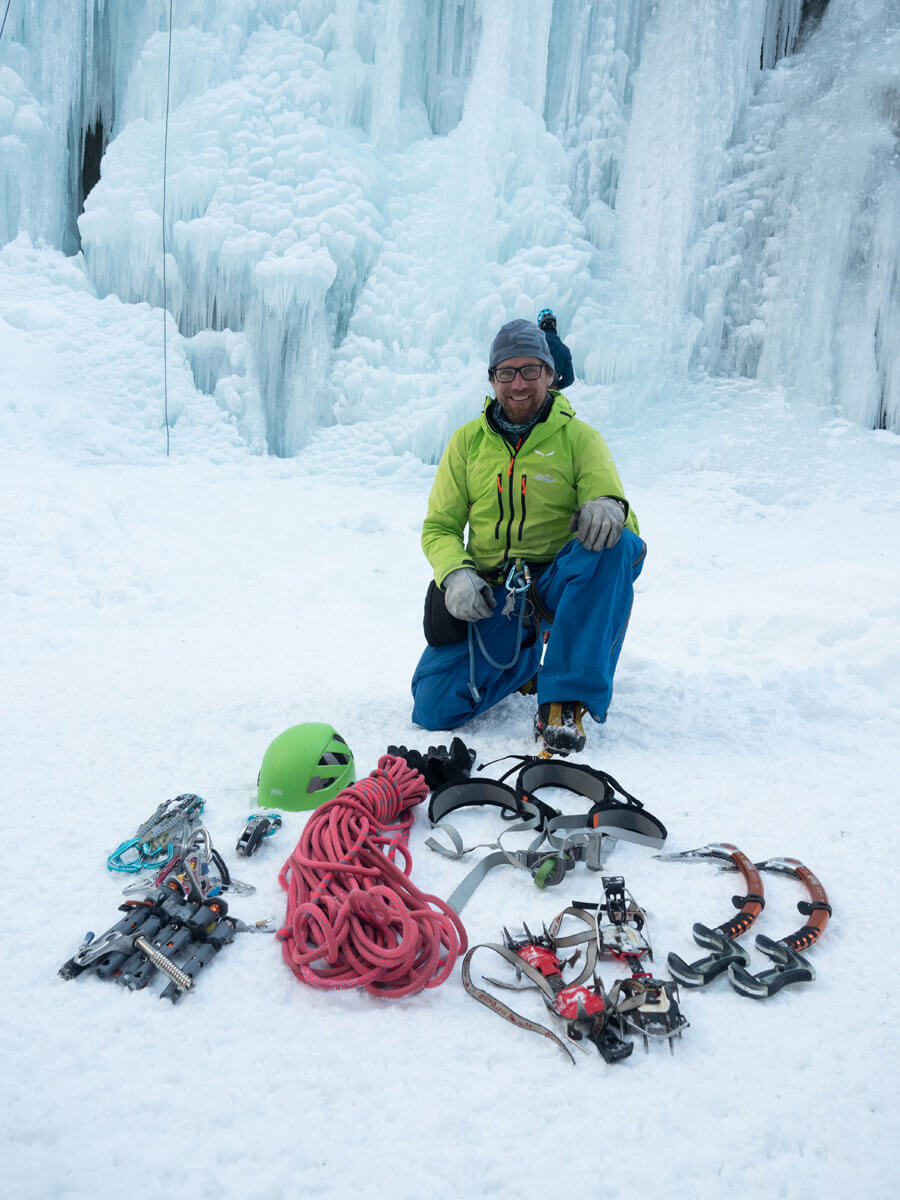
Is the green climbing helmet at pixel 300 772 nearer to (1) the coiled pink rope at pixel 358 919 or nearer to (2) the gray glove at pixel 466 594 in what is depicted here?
(1) the coiled pink rope at pixel 358 919

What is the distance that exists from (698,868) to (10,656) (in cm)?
271

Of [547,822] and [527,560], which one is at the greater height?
[527,560]

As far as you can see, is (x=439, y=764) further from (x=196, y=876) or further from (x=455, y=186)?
(x=455, y=186)

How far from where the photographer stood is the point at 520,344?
2.27 meters

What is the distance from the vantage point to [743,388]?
8109 mm

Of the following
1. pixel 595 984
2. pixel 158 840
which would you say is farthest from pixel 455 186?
pixel 595 984

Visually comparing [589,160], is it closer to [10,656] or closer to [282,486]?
[282,486]

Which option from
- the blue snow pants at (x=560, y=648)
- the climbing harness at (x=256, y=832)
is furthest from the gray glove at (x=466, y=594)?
the climbing harness at (x=256, y=832)

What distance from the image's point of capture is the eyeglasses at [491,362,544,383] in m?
2.31

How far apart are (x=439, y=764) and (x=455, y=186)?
7724mm

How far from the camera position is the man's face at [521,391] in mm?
2307

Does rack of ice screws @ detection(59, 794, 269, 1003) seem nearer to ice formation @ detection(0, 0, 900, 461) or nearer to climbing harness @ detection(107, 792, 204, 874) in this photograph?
climbing harness @ detection(107, 792, 204, 874)

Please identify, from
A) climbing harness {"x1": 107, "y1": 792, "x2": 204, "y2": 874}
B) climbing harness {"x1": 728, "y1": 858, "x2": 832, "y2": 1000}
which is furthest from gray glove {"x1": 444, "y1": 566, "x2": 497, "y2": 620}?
climbing harness {"x1": 728, "y1": 858, "x2": 832, "y2": 1000}

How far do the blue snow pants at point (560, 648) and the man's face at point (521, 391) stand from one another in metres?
0.43
